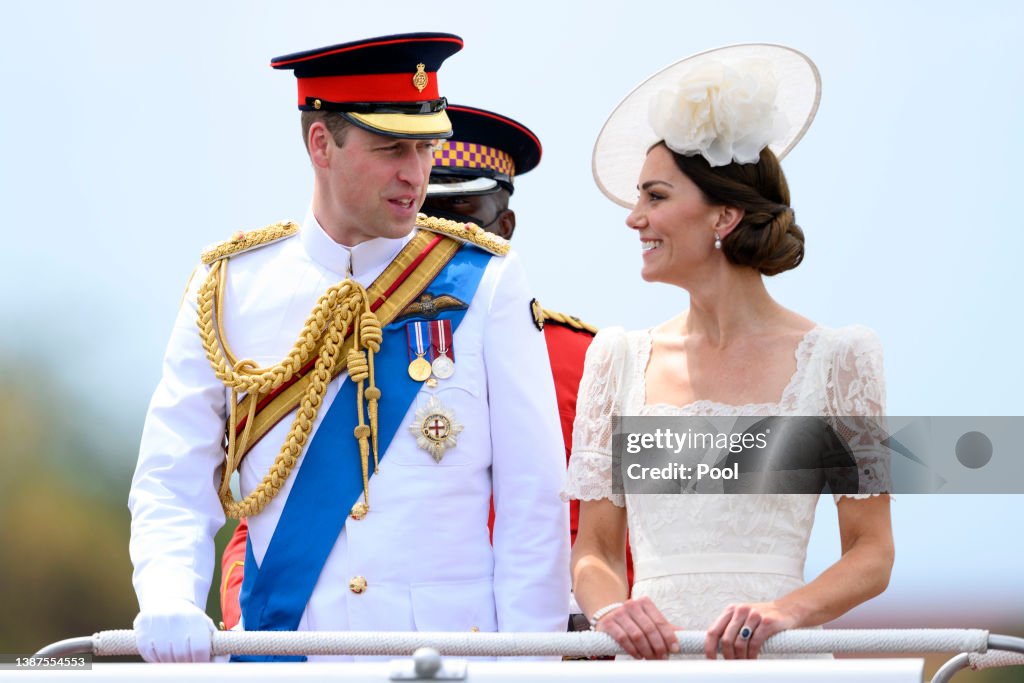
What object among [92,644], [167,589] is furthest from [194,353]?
[92,644]

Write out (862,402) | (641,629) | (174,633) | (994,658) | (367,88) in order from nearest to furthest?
(994,658)
(641,629)
(174,633)
(862,402)
(367,88)

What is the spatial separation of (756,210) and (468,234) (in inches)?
29.0

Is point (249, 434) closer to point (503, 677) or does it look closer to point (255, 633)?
point (255, 633)

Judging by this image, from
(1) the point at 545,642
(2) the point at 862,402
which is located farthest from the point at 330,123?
(1) the point at 545,642

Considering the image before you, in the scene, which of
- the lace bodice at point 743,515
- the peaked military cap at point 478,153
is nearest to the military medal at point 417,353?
the lace bodice at point 743,515

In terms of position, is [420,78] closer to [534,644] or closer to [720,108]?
[720,108]

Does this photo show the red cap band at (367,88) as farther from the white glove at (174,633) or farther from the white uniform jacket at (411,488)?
the white glove at (174,633)

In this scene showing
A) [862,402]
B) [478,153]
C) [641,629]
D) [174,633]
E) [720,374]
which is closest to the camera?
[641,629]

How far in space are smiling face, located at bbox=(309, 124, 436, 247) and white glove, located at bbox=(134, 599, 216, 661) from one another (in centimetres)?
101

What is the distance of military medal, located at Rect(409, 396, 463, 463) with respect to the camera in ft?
13.7

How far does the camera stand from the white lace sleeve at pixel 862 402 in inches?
151

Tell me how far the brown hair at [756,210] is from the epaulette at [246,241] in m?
0.99

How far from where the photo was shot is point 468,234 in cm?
448

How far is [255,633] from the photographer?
336 centimetres
